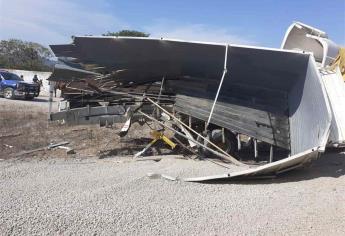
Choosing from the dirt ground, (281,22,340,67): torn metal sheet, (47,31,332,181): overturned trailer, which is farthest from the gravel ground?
(281,22,340,67): torn metal sheet

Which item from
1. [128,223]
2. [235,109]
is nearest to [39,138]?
[235,109]

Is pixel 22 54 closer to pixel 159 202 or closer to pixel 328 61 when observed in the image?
pixel 328 61

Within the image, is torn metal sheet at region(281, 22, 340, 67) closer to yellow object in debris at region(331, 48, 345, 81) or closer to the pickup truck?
yellow object in debris at region(331, 48, 345, 81)

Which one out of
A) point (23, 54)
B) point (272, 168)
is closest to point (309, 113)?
point (272, 168)

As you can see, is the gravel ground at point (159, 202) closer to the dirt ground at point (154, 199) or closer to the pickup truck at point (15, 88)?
the dirt ground at point (154, 199)

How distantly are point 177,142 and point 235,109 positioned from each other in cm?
178

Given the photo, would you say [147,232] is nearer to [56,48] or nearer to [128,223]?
[128,223]

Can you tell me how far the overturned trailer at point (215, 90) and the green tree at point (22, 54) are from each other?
55.4m

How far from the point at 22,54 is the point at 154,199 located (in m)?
67.8

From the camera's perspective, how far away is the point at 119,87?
517 inches

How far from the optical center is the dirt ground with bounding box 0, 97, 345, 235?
19.2 ft

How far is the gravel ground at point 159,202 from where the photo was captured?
5.80 metres

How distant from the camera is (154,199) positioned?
22.9ft

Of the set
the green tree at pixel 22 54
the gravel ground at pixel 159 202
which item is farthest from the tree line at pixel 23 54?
the gravel ground at pixel 159 202
